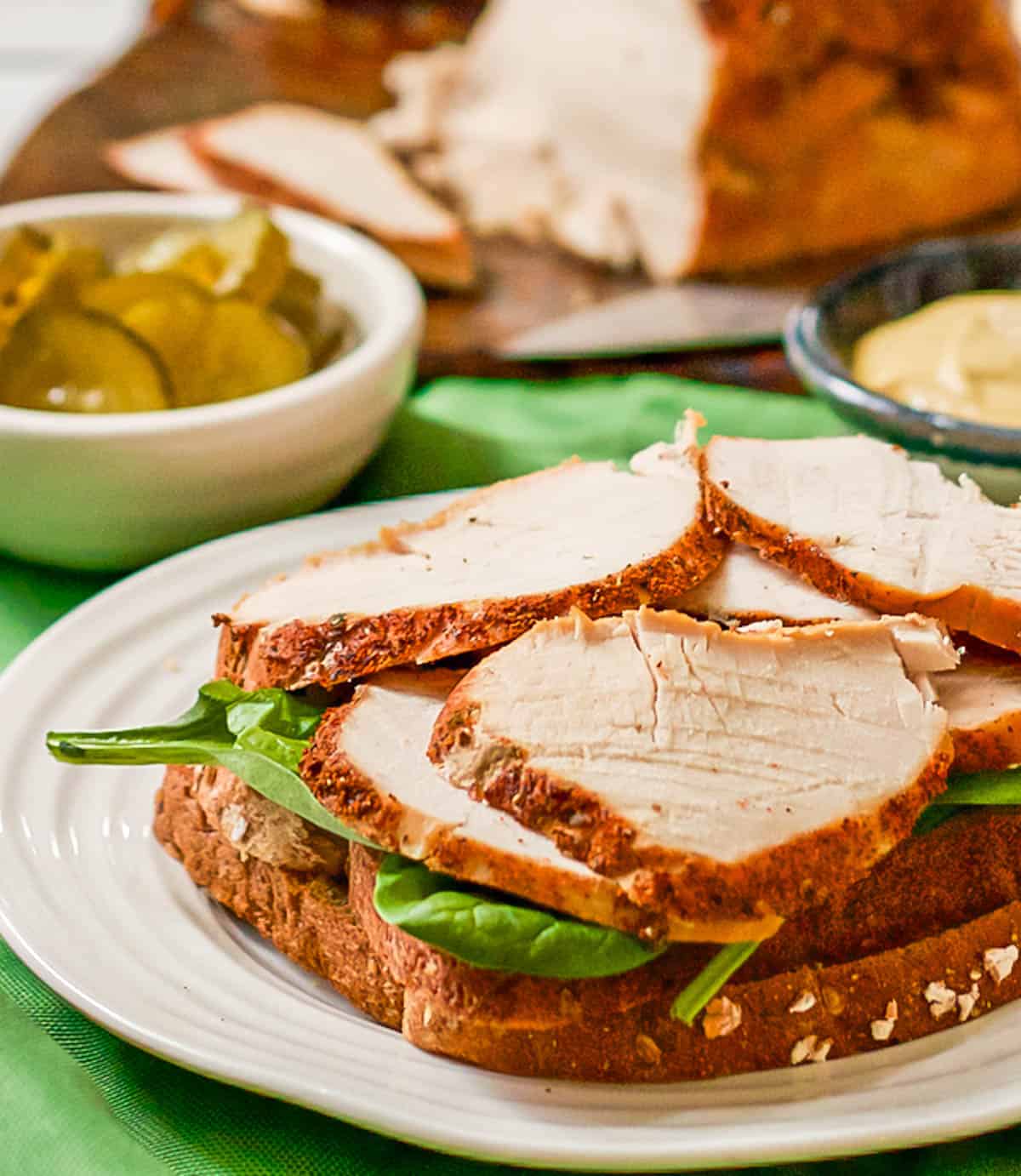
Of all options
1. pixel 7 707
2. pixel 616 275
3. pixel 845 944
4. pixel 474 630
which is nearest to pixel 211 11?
pixel 616 275

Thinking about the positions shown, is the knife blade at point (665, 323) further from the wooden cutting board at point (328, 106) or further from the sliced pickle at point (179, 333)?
the sliced pickle at point (179, 333)

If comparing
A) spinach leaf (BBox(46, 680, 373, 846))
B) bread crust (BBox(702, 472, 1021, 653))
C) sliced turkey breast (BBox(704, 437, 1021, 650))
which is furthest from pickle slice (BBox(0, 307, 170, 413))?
bread crust (BBox(702, 472, 1021, 653))

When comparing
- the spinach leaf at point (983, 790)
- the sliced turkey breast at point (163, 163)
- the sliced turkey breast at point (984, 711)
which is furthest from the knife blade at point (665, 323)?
the spinach leaf at point (983, 790)

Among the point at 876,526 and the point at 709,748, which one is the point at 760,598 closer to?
the point at 876,526

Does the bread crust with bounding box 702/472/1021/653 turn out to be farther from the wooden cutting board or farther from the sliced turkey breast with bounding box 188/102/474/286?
the sliced turkey breast with bounding box 188/102/474/286

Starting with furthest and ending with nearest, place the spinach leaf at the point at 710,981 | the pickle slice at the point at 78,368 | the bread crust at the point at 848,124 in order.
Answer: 1. the bread crust at the point at 848,124
2. the pickle slice at the point at 78,368
3. the spinach leaf at the point at 710,981
